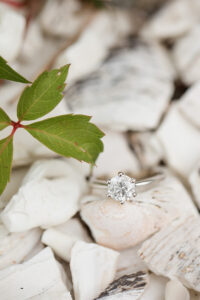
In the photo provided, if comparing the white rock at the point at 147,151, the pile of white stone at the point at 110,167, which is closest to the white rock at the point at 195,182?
the pile of white stone at the point at 110,167

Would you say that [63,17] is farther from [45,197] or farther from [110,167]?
[45,197]

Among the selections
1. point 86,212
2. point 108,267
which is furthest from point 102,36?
point 108,267

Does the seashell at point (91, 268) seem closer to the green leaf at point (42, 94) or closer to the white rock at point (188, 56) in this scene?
the green leaf at point (42, 94)

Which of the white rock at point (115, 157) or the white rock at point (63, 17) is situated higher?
the white rock at point (63, 17)

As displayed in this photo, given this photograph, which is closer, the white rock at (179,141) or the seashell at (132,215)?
the seashell at (132,215)

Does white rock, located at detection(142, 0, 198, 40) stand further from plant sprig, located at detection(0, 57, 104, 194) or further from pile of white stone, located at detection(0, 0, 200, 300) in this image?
plant sprig, located at detection(0, 57, 104, 194)

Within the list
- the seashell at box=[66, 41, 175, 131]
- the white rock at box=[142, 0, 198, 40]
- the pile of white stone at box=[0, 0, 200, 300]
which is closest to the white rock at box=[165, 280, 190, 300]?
the pile of white stone at box=[0, 0, 200, 300]

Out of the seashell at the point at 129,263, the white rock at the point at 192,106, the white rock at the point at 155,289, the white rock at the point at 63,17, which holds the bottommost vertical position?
the white rock at the point at 155,289

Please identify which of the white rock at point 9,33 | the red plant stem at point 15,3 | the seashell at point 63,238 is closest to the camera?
the seashell at point 63,238
